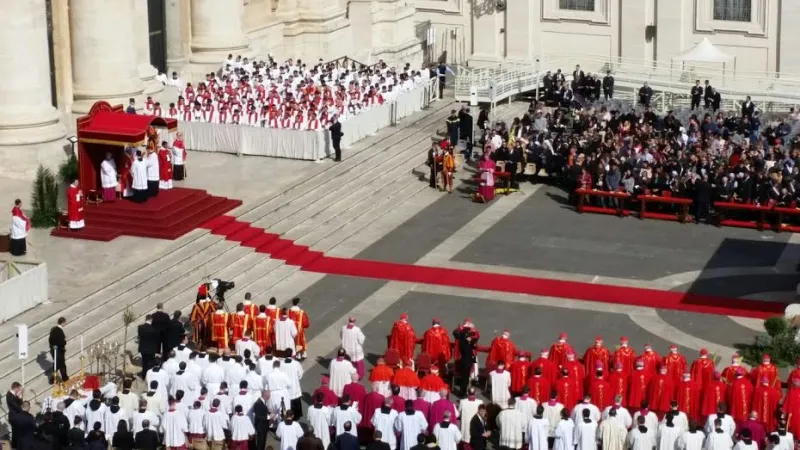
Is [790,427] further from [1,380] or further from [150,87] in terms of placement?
[150,87]

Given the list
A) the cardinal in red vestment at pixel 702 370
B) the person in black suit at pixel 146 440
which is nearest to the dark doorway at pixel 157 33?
the person in black suit at pixel 146 440

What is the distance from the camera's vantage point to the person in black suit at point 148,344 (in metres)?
32.5

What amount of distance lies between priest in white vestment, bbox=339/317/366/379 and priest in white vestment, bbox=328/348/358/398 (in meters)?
1.20

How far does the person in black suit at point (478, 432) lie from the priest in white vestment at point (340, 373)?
3.09 m

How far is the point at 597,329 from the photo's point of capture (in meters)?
35.9

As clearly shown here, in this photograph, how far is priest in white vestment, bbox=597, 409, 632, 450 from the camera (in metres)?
28.8

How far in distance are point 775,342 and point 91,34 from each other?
62.4ft

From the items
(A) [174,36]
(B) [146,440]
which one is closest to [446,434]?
(B) [146,440]

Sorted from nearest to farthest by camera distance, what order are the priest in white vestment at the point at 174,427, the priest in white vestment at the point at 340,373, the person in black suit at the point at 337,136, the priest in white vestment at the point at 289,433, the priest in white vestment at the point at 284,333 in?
1. the priest in white vestment at the point at 289,433
2. the priest in white vestment at the point at 174,427
3. the priest in white vestment at the point at 340,373
4. the priest in white vestment at the point at 284,333
5. the person in black suit at the point at 337,136

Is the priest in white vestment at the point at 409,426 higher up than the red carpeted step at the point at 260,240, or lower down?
lower down

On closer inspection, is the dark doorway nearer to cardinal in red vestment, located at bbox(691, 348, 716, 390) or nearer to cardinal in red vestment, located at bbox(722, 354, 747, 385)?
cardinal in red vestment, located at bbox(691, 348, 716, 390)

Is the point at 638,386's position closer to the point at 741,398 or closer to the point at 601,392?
the point at 601,392

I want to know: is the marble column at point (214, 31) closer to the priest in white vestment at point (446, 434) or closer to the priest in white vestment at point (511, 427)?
the priest in white vestment at point (511, 427)

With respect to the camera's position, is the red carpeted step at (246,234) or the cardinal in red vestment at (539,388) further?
the red carpeted step at (246,234)
